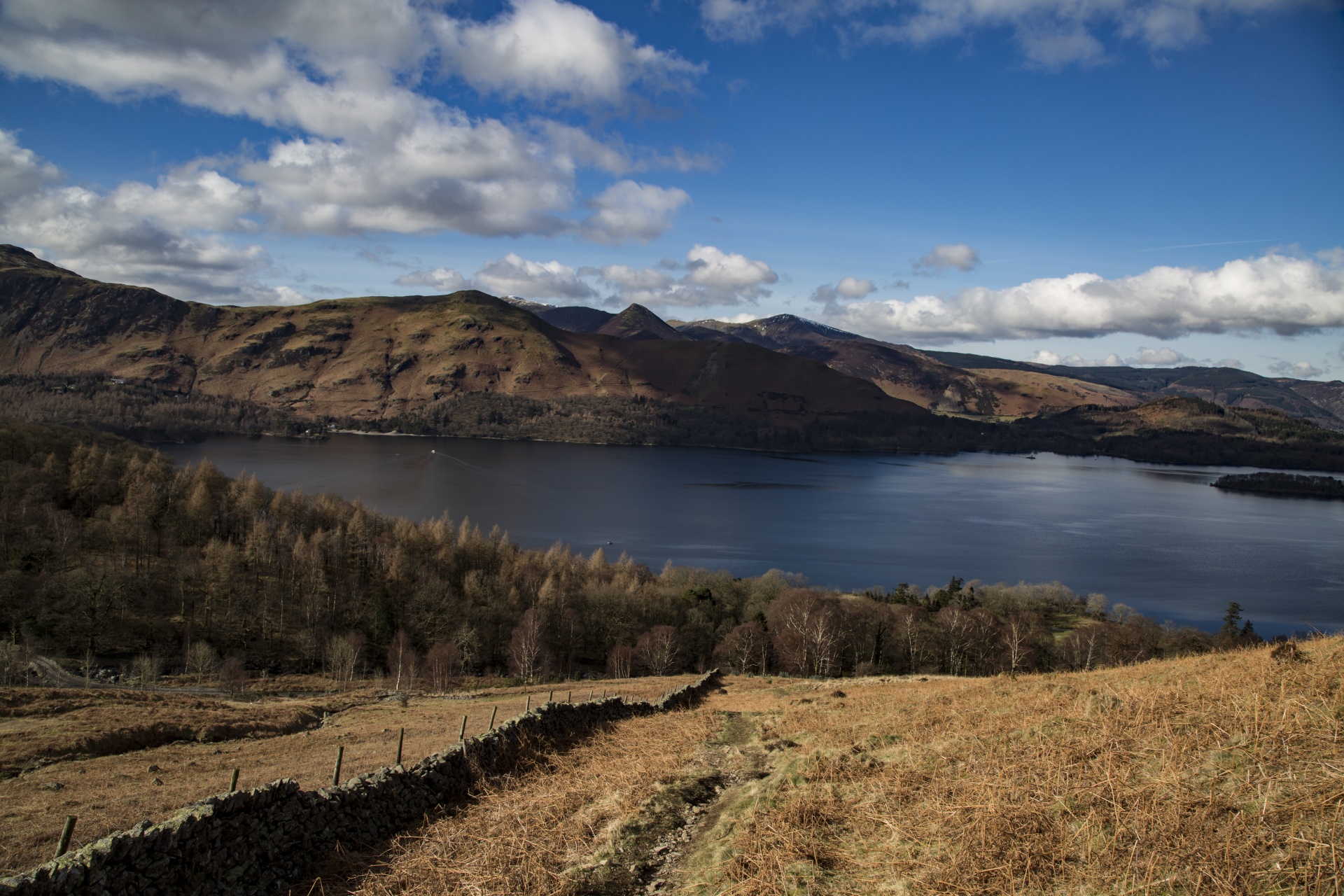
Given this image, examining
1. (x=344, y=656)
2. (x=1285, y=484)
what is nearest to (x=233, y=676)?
(x=344, y=656)

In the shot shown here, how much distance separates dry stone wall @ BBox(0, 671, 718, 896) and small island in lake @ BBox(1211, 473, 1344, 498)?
659 ft

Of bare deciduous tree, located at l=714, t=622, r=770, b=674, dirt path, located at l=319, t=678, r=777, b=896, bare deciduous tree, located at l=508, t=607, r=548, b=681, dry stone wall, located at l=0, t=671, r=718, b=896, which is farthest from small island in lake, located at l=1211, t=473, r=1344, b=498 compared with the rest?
dry stone wall, located at l=0, t=671, r=718, b=896

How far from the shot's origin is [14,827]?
1162 cm

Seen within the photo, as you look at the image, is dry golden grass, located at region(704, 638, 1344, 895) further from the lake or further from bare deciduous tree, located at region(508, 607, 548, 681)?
the lake

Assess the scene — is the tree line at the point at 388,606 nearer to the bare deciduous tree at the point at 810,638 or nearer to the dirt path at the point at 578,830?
the bare deciduous tree at the point at 810,638

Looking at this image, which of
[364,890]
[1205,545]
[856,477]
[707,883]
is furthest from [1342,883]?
[856,477]

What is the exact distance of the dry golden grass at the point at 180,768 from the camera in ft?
38.3

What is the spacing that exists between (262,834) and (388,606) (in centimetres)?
4647

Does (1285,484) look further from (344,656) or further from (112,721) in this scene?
(112,721)

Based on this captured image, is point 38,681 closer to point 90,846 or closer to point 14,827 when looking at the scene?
point 14,827

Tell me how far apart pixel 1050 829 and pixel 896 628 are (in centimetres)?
4460

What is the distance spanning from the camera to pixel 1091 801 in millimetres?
7625

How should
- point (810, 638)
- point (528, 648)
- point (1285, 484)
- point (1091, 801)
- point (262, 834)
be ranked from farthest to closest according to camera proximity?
point (1285, 484) → point (810, 638) → point (528, 648) → point (262, 834) → point (1091, 801)

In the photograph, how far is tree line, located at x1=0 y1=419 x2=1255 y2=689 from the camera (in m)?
42.7
